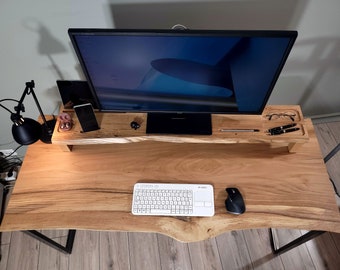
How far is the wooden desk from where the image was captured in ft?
3.44

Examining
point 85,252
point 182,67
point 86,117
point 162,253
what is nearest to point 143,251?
point 162,253

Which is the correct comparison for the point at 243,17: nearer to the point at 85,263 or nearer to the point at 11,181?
the point at 85,263

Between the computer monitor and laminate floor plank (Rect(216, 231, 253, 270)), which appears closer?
the computer monitor

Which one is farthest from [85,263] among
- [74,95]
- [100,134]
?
[74,95]

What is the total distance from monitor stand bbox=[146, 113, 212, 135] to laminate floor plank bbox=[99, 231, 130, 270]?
94 cm

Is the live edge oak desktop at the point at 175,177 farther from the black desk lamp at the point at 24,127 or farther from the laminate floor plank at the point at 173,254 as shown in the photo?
the laminate floor plank at the point at 173,254

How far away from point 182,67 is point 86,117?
49cm

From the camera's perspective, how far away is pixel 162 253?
1645mm

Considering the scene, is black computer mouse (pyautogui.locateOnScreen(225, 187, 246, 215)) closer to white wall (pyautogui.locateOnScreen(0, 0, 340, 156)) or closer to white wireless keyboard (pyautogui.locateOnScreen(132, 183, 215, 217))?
white wireless keyboard (pyautogui.locateOnScreen(132, 183, 215, 217))

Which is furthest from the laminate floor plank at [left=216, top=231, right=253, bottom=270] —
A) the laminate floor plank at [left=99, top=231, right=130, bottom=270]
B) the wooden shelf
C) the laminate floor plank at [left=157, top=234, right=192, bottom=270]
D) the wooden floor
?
the wooden shelf

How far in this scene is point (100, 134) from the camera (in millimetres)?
1101

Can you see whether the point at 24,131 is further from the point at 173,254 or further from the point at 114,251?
the point at 173,254

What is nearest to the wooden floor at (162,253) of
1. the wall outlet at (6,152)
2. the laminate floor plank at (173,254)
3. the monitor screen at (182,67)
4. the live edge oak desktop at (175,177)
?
the laminate floor plank at (173,254)

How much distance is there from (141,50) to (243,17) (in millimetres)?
589
